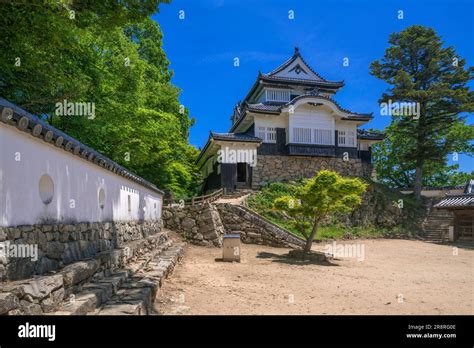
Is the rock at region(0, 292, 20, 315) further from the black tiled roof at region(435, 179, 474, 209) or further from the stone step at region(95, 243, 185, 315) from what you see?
the black tiled roof at region(435, 179, 474, 209)

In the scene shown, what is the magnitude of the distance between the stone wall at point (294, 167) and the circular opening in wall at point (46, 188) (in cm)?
2117

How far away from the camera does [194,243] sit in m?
17.9

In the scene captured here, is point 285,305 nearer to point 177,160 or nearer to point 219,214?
point 219,214

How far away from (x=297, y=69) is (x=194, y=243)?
21714 millimetres

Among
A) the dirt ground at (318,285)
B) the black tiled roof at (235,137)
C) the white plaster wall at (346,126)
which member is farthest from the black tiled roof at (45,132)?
the white plaster wall at (346,126)

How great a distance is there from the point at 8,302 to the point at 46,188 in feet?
7.83

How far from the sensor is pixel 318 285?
9375 millimetres

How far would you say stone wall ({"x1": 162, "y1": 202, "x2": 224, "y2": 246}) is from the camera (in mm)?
17852

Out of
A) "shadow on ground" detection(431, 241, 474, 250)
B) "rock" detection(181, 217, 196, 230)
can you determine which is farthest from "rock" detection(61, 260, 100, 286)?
"shadow on ground" detection(431, 241, 474, 250)

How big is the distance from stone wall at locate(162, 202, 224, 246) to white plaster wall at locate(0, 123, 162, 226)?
9.32 m

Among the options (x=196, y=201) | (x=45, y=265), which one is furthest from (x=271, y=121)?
(x=45, y=265)

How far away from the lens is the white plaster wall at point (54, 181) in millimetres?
4078

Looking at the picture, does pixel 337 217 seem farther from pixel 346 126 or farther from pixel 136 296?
pixel 136 296
